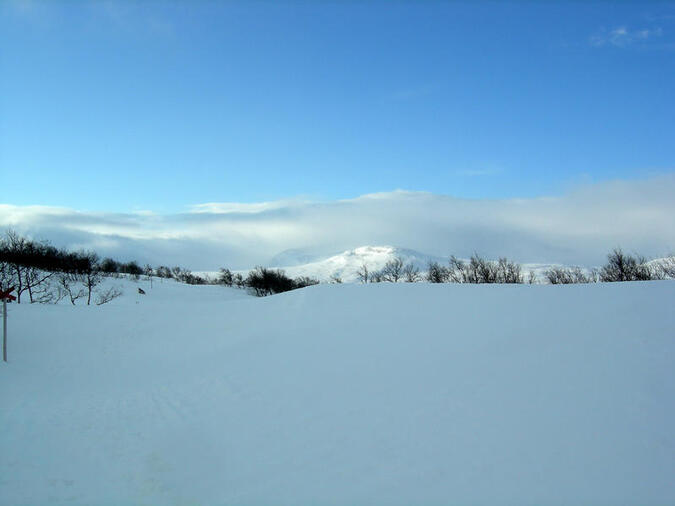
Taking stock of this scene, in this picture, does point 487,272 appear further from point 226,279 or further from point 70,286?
point 226,279

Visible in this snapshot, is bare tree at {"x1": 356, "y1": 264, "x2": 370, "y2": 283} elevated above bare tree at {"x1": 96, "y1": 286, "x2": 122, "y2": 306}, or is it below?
above

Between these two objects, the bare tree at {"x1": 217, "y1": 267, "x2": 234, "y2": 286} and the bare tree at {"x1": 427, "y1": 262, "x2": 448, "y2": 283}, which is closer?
the bare tree at {"x1": 427, "y1": 262, "x2": 448, "y2": 283}

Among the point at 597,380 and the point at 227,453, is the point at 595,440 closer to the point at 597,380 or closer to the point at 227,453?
the point at 597,380

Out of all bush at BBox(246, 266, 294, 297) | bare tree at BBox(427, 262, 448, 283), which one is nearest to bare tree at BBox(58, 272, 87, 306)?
bush at BBox(246, 266, 294, 297)

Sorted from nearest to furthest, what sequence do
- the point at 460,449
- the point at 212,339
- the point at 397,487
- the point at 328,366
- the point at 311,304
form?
the point at 397,487
the point at 460,449
the point at 328,366
the point at 212,339
the point at 311,304

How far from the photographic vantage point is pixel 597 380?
28.1ft

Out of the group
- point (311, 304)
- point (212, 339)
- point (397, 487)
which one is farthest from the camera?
point (311, 304)

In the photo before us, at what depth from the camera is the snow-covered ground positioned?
6539 millimetres

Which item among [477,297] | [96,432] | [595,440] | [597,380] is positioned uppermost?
[477,297]

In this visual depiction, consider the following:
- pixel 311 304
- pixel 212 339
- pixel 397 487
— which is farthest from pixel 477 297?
pixel 212 339

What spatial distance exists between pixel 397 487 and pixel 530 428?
2831mm

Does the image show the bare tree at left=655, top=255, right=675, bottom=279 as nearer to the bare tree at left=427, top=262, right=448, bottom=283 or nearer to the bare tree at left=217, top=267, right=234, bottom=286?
the bare tree at left=427, top=262, right=448, bottom=283

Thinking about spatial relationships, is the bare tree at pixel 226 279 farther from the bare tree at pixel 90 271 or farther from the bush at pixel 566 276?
the bush at pixel 566 276

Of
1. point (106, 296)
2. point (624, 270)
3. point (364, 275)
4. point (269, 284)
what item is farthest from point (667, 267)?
point (269, 284)
